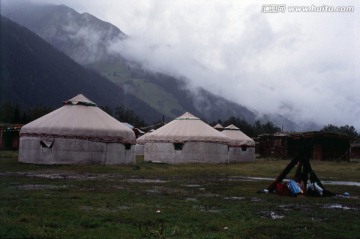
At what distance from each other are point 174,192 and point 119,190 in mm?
1674

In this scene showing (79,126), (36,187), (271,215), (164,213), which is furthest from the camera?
(79,126)

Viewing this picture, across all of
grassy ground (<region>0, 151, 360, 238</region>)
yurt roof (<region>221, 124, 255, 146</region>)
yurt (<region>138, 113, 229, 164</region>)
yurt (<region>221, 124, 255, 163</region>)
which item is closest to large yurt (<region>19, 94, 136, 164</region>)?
yurt (<region>138, 113, 229, 164</region>)

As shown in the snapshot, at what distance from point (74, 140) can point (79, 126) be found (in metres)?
0.84

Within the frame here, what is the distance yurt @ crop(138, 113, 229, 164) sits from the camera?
3409cm

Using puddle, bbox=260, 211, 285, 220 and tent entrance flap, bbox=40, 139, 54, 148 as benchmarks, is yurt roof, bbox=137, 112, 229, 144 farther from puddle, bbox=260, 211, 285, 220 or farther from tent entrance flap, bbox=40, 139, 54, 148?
puddle, bbox=260, 211, 285, 220

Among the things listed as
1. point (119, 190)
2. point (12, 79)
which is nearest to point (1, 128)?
point (119, 190)

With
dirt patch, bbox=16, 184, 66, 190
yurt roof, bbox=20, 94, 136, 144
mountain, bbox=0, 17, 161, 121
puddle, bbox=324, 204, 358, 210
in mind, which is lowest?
puddle, bbox=324, 204, 358, 210

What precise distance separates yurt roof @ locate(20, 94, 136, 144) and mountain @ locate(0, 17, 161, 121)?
236ft

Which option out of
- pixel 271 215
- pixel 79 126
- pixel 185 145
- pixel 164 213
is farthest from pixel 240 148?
pixel 164 213

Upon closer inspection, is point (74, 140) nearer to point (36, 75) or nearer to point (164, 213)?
point (164, 213)

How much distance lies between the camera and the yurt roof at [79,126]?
2584 cm

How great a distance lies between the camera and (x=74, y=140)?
25844 mm

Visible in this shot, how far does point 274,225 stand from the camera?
350 inches

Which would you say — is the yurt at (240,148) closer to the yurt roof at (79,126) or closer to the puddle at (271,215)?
the yurt roof at (79,126)
